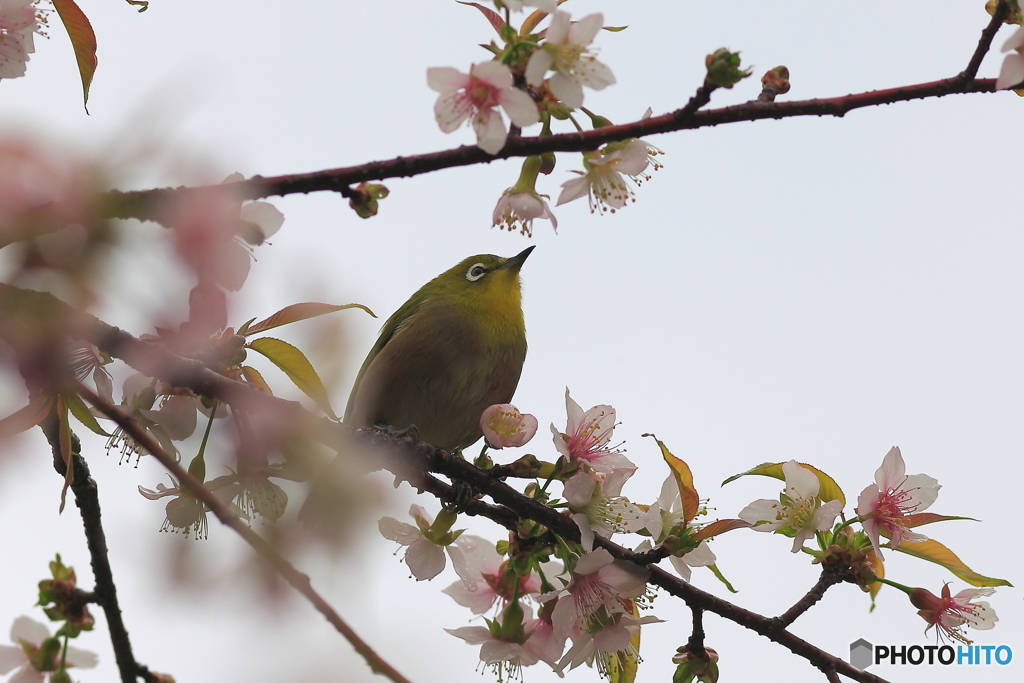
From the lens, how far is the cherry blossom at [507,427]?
2.70 m

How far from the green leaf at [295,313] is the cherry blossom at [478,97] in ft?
1.43

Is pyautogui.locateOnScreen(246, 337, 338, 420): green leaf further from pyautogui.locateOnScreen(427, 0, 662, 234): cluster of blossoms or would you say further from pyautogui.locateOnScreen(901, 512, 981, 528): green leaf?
pyautogui.locateOnScreen(901, 512, 981, 528): green leaf

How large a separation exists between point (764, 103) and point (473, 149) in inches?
21.7

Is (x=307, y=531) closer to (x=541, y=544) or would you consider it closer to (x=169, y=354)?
(x=169, y=354)

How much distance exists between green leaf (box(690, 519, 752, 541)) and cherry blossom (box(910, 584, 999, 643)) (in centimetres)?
81

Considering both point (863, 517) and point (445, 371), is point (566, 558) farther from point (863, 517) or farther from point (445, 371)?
point (445, 371)

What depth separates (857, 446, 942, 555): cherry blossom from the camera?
100 inches

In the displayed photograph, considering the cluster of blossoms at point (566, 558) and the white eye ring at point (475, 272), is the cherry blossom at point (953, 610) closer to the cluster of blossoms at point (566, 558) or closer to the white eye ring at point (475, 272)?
the cluster of blossoms at point (566, 558)

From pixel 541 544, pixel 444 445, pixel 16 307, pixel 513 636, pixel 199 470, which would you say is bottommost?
pixel 16 307

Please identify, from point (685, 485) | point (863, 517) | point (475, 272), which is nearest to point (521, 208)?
point (685, 485)

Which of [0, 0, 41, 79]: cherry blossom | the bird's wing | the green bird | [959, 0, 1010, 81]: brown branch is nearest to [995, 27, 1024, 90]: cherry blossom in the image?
[959, 0, 1010, 81]: brown branch

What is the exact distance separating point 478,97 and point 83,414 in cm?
108

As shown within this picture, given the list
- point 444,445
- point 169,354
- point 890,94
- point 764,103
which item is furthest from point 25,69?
point 444,445

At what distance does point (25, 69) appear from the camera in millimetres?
2320
